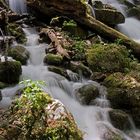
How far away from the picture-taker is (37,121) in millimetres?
4699

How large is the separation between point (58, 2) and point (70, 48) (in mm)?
2064

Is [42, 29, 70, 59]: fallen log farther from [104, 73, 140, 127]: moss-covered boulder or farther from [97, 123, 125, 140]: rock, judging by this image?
[97, 123, 125, 140]: rock

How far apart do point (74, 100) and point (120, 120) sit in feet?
3.81

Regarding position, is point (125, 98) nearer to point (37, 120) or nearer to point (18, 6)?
point (37, 120)

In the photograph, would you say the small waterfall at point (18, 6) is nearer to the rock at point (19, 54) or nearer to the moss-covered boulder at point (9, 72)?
the rock at point (19, 54)

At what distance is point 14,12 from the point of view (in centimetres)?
1197

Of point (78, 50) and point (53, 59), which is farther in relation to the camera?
point (78, 50)


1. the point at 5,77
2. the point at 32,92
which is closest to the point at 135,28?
the point at 5,77

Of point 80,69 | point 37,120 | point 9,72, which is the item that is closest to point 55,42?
point 80,69

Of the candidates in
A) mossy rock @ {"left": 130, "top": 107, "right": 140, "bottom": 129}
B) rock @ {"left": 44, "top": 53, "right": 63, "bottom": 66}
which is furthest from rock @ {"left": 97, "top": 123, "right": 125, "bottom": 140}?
rock @ {"left": 44, "top": 53, "right": 63, "bottom": 66}

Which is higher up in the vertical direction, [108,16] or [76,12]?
[76,12]

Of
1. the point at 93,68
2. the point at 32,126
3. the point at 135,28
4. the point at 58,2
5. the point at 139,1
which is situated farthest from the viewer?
the point at 139,1

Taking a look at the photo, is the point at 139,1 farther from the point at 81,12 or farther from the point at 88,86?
the point at 88,86

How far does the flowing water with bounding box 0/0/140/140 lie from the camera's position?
7258 mm
